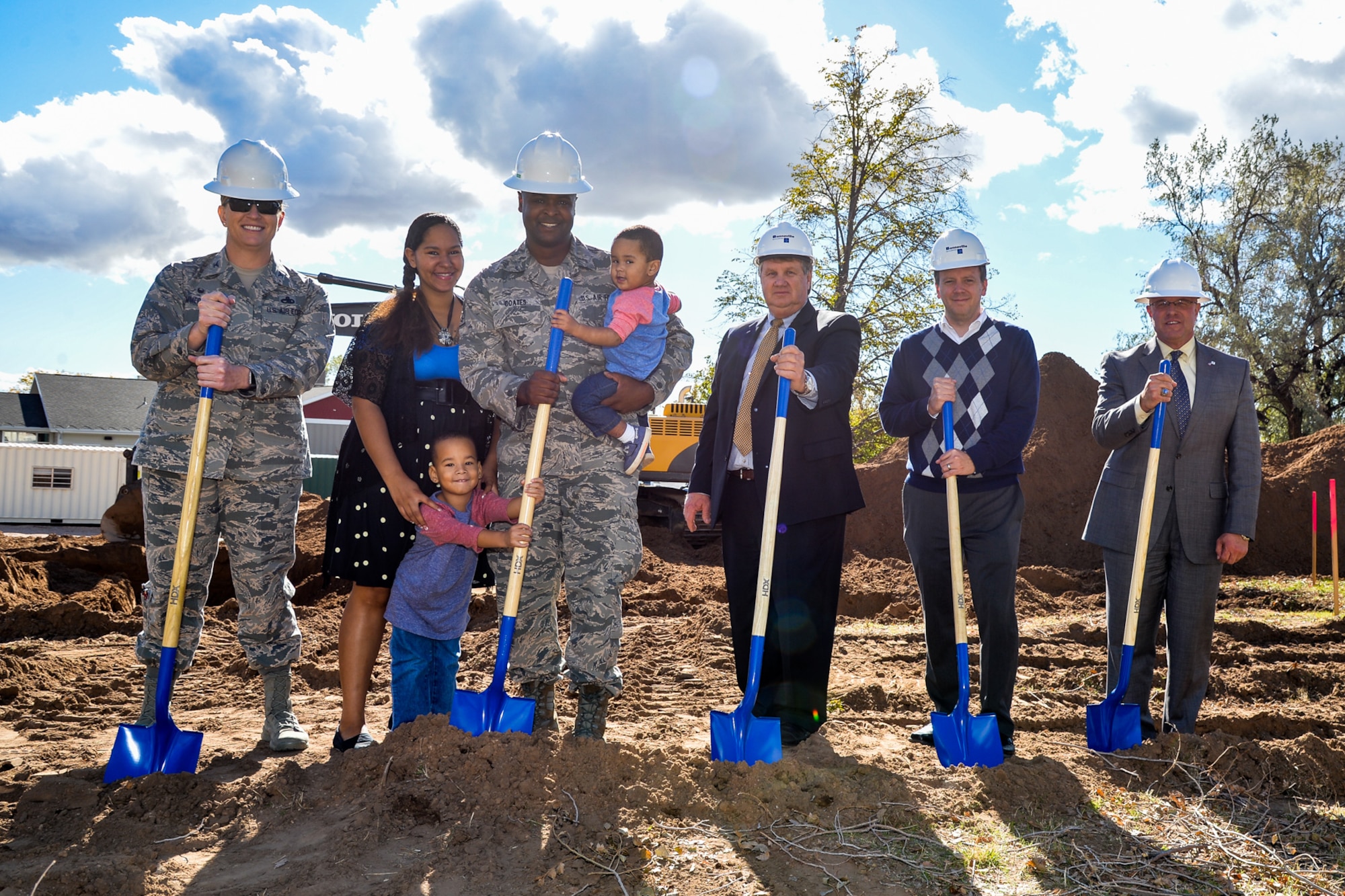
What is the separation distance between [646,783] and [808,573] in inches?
45.2

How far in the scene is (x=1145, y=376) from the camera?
4207 mm

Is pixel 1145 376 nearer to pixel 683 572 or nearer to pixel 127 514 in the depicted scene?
pixel 683 572

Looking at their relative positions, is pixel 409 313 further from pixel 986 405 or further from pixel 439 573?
pixel 986 405

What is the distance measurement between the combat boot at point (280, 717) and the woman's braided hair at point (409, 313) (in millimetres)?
1489

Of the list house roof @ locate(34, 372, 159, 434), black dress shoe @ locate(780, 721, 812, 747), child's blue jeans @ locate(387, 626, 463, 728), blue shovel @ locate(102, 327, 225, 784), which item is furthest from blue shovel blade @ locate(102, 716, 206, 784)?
house roof @ locate(34, 372, 159, 434)

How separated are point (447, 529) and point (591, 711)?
0.86m

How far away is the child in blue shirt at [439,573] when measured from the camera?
3.62 meters

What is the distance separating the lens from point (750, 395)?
4066 mm

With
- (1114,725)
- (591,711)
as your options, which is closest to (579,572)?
(591,711)

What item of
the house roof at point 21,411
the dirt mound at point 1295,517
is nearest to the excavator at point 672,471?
the dirt mound at point 1295,517

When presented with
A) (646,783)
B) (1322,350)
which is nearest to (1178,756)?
(646,783)

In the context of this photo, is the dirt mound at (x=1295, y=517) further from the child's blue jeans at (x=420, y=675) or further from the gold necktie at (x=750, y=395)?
the child's blue jeans at (x=420, y=675)

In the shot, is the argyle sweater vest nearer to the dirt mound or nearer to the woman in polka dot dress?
the woman in polka dot dress

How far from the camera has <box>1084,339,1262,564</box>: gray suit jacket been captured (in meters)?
3.96
